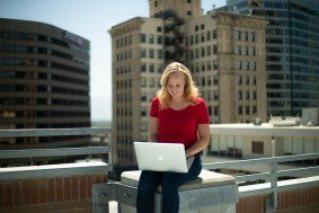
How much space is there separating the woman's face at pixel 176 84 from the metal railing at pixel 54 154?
2045mm

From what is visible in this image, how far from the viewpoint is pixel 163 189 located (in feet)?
14.2

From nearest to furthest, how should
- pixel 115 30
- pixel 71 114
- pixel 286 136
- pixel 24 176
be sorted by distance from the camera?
1. pixel 24 176
2. pixel 286 136
3. pixel 115 30
4. pixel 71 114

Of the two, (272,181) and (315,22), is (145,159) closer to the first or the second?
(272,181)

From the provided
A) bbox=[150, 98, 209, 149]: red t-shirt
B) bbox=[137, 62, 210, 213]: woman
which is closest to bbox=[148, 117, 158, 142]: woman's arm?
bbox=[137, 62, 210, 213]: woman

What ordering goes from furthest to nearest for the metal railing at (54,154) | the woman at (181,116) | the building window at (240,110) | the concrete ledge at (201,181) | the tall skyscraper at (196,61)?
the building window at (240,110)
the tall skyscraper at (196,61)
the metal railing at (54,154)
the woman at (181,116)
the concrete ledge at (201,181)

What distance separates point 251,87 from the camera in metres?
101

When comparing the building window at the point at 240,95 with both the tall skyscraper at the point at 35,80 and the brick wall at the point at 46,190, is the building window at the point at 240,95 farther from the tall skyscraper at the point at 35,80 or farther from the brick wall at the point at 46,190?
the brick wall at the point at 46,190

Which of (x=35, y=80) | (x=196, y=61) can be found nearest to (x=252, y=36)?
(x=196, y=61)

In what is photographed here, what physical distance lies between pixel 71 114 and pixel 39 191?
118 metres

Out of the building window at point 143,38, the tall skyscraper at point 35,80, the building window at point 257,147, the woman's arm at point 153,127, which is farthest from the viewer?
the building window at point 143,38

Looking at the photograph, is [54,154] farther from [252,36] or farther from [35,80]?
[35,80]

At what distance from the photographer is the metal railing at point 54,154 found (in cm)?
627

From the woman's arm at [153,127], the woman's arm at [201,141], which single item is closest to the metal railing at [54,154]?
the woman's arm at [153,127]

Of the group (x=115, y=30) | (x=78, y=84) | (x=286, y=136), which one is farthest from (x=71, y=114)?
(x=286, y=136)
